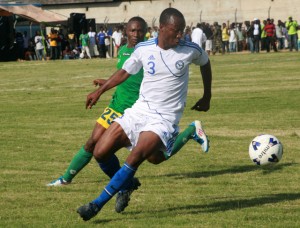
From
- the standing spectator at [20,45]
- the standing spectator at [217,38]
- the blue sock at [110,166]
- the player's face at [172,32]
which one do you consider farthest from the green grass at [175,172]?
the standing spectator at [217,38]

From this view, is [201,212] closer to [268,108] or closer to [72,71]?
[268,108]

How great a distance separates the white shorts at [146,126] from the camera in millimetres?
8391

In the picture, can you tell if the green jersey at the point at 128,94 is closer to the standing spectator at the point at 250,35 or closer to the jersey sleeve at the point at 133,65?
the jersey sleeve at the point at 133,65

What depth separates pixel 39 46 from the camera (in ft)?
177

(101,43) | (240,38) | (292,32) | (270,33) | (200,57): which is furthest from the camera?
(240,38)

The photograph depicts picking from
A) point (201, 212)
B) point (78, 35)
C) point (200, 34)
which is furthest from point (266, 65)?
point (201, 212)

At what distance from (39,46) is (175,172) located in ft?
140

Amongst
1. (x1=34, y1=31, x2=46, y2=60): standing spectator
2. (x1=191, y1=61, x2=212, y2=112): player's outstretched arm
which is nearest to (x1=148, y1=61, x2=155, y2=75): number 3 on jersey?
(x1=191, y1=61, x2=212, y2=112): player's outstretched arm

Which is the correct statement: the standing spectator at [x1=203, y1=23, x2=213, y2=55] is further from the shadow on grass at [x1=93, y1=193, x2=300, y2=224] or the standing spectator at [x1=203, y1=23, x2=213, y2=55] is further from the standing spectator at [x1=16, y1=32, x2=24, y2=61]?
the shadow on grass at [x1=93, y1=193, x2=300, y2=224]

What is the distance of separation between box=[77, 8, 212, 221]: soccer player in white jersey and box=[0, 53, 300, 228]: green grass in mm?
662

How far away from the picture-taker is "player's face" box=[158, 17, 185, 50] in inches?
335

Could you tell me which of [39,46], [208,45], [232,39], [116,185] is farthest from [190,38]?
[116,185]

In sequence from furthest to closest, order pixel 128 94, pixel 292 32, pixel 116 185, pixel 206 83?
pixel 292 32 < pixel 128 94 < pixel 206 83 < pixel 116 185

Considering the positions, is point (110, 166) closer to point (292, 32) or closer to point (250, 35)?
point (292, 32)
